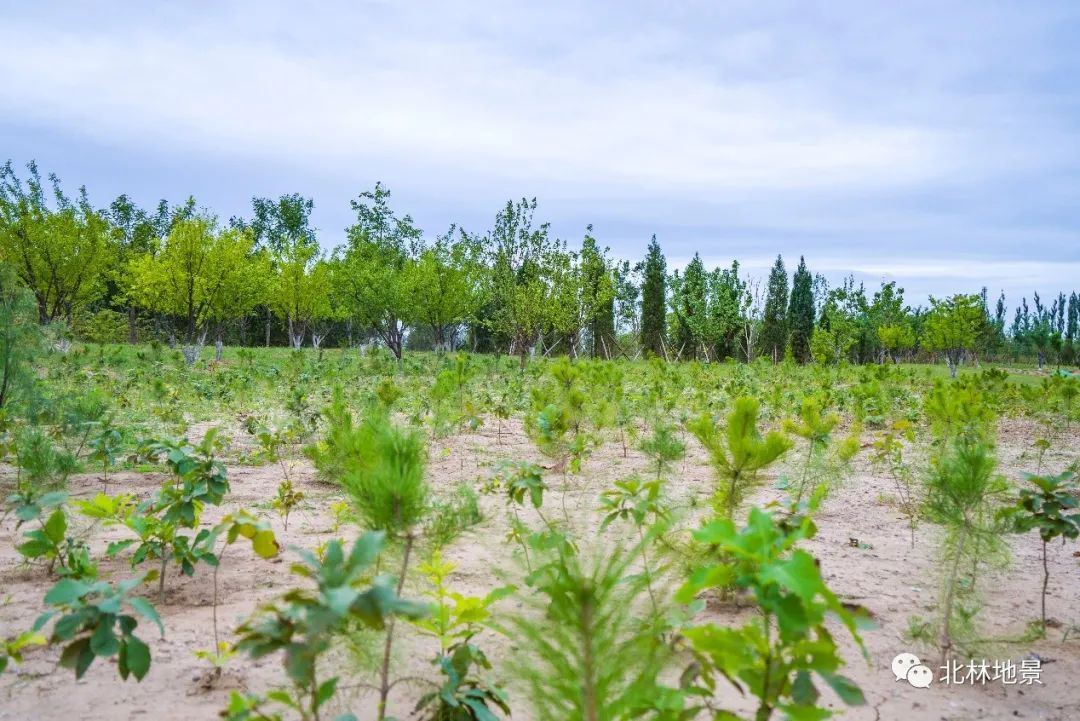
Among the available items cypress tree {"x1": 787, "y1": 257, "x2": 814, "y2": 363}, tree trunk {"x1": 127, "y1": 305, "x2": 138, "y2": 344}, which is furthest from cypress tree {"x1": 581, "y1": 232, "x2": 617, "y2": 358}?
tree trunk {"x1": 127, "y1": 305, "x2": 138, "y2": 344}

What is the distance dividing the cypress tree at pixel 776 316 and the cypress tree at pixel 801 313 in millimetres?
705

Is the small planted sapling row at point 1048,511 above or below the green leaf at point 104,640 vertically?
above

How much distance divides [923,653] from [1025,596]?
104 cm

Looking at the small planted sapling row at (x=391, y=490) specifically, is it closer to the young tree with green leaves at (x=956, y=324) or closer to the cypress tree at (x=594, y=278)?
the cypress tree at (x=594, y=278)

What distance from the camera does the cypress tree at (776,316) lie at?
42594mm

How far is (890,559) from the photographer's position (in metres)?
3.74

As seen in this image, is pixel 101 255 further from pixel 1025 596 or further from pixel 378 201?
pixel 1025 596

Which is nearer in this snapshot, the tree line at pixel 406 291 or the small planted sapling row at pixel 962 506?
the small planted sapling row at pixel 962 506

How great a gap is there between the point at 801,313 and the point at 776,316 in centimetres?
287

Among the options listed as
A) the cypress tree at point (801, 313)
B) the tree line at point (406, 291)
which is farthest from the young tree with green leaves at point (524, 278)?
the cypress tree at point (801, 313)

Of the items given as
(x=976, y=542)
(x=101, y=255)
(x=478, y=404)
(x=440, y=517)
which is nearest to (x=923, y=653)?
(x=976, y=542)

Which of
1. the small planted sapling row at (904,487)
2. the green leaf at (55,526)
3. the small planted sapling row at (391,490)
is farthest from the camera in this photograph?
the small planted sapling row at (904,487)

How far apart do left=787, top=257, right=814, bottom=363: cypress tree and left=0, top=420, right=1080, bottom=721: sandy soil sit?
41.4 metres

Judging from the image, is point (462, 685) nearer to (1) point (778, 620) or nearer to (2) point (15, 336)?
(1) point (778, 620)
